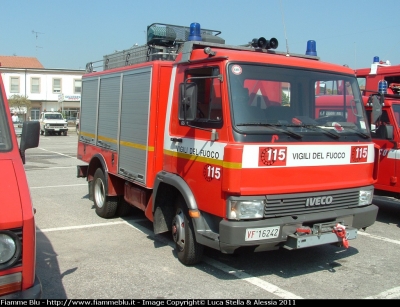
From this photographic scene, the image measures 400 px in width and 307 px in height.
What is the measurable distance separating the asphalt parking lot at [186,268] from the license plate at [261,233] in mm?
604

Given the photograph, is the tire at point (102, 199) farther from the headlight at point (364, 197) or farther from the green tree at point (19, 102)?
the green tree at point (19, 102)

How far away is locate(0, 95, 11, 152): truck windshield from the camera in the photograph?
378 centimetres

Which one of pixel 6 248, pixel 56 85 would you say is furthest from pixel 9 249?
pixel 56 85

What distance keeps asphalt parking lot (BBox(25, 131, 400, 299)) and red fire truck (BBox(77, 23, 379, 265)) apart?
452mm

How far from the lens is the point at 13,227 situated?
3.07 m

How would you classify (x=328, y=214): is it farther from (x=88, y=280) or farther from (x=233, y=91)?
(x=88, y=280)

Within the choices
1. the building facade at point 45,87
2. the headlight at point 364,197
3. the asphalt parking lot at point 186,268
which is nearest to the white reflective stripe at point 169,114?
the asphalt parking lot at point 186,268

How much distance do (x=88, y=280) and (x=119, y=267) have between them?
0.53 m

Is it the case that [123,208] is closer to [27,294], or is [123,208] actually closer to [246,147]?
[246,147]

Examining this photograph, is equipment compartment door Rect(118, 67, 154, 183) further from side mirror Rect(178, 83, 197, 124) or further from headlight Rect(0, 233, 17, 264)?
headlight Rect(0, 233, 17, 264)

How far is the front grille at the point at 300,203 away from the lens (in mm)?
4863

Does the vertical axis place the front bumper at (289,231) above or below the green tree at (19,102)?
below

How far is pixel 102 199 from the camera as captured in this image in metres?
8.23

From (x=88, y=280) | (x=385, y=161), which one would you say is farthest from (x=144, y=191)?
(x=385, y=161)
